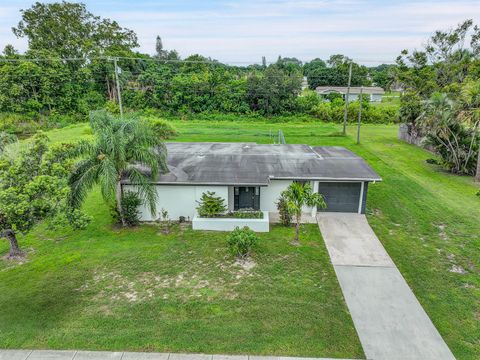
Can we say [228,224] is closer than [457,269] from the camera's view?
No

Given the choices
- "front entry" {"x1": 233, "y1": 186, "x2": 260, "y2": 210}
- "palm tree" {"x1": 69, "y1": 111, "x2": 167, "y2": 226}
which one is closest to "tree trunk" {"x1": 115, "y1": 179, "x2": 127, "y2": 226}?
"palm tree" {"x1": 69, "y1": 111, "x2": 167, "y2": 226}

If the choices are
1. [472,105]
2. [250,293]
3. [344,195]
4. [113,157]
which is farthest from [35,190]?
[472,105]

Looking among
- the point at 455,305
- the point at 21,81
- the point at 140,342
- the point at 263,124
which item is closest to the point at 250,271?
the point at 140,342

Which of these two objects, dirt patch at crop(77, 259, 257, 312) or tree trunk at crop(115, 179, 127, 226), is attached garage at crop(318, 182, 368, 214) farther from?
tree trunk at crop(115, 179, 127, 226)

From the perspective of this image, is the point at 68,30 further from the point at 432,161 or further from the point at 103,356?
the point at 103,356

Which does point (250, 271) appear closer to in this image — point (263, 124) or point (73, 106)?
point (263, 124)

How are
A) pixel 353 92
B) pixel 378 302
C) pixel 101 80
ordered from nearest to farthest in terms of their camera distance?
pixel 378 302
pixel 101 80
pixel 353 92
